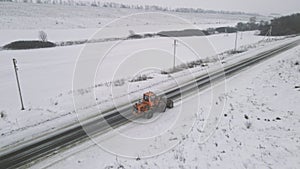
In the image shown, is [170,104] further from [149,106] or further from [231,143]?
[231,143]

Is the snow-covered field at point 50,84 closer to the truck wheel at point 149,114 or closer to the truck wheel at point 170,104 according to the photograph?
the truck wheel at point 149,114

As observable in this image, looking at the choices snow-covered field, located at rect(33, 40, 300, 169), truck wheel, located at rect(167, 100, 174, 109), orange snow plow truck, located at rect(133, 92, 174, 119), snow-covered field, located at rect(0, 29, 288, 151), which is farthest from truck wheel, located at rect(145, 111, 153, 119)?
snow-covered field, located at rect(0, 29, 288, 151)

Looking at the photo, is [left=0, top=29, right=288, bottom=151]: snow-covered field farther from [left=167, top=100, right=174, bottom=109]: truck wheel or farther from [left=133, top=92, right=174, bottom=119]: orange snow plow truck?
[left=167, top=100, right=174, bottom=109]: truck wheel

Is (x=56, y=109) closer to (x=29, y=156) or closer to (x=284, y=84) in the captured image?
(x=29, y=156)

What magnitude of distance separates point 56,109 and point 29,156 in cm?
696

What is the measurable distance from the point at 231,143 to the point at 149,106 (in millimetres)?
6239

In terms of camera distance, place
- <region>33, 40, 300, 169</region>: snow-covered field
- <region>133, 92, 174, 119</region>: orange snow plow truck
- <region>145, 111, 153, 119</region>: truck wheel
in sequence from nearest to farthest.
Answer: <region>33, 40, 300, 169</region>: snow-covered field
<region>133, 92, 174, 119</region>: orange snow plow truck
<region>145, 111, 153, 119</region>: truck wheel

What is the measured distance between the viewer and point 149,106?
47.6 ft

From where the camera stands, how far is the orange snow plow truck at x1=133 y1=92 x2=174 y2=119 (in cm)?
1445

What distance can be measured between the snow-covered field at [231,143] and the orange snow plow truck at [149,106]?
78cm

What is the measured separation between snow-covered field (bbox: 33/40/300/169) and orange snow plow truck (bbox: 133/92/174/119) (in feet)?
2.56

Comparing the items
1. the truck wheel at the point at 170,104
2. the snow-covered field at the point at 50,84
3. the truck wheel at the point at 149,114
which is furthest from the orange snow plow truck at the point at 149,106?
the snow-covered field at the point at 50,84

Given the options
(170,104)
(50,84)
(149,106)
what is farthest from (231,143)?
(50,84)

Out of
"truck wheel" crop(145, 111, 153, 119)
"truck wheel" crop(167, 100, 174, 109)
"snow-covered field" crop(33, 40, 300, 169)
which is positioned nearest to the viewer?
"snow-covered field" crop(33, 40, 300, 169)
